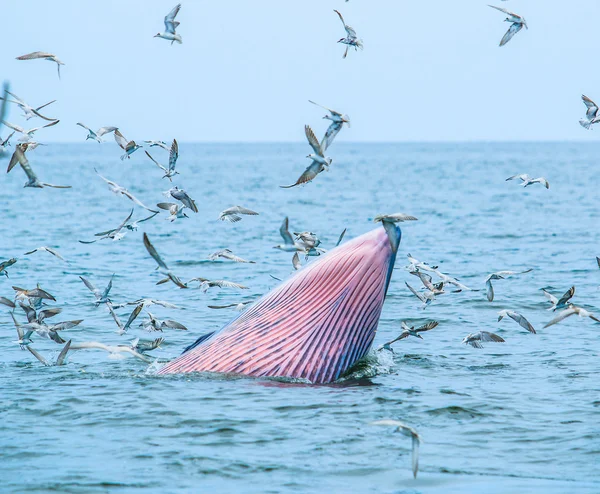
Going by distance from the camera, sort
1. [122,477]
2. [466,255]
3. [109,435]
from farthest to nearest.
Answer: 1. [466,255]
2. [109,435]
3. [122,477]

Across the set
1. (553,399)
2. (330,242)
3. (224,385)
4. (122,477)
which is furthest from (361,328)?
(330,242)

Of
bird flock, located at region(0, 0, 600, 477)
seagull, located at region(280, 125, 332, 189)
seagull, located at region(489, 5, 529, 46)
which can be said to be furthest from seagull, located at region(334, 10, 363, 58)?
seagull, located at region(280, 125, 332, 189)

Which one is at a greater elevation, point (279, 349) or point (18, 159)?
point (18, 159)

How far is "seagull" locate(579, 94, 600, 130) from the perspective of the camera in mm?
16453

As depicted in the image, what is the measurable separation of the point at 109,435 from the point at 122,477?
4.54 feet

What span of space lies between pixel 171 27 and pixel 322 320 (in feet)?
23.3

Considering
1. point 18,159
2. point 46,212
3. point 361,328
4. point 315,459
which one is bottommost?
point 46,212

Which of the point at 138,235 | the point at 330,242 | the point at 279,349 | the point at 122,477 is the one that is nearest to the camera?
the point at 122,477

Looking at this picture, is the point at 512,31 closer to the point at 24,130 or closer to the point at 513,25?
the point at 513,25

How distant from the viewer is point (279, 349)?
1157 centimetres

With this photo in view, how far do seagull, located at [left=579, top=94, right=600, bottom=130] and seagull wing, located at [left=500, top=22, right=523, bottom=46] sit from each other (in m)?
1.56

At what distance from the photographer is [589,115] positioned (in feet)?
54.6

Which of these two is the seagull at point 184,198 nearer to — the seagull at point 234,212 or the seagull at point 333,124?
the seagull at point 234,212

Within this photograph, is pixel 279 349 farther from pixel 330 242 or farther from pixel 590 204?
pixel 590 204
